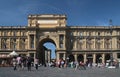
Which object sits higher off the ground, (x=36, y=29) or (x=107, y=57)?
(x=36, y=29)

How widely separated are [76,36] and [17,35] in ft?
66.2

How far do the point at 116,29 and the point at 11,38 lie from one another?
117ft

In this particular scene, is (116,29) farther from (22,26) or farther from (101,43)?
(22,26)

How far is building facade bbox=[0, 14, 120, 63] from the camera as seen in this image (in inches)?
5167

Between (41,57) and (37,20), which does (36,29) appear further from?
(41,57)

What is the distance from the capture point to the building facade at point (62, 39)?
131 meters

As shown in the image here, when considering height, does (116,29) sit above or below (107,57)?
above

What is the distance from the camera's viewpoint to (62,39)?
131375 mm

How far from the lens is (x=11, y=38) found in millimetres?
135250

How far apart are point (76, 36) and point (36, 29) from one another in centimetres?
1398

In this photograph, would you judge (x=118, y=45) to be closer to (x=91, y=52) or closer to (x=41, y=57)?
(x=91, y=52)

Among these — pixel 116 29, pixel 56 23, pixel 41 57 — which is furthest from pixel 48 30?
pixel 116 29

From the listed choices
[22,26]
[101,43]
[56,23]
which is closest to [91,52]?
[101,43]

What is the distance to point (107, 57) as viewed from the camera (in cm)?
13725
